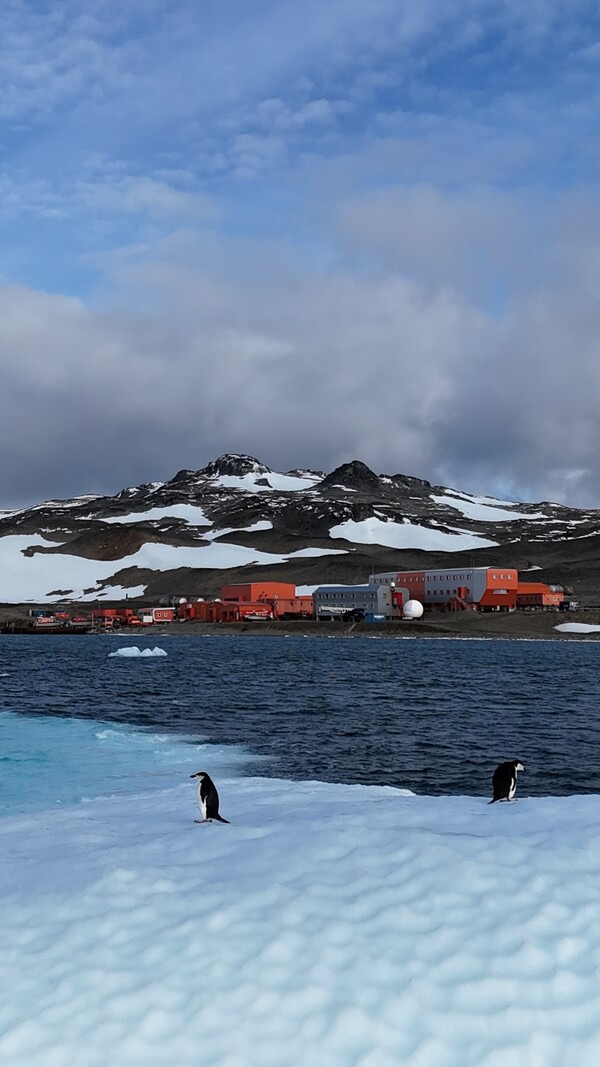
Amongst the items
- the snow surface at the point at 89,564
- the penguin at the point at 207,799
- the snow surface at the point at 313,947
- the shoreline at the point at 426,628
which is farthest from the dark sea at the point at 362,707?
the snow surface at the point at 89,564

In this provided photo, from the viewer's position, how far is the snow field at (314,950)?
19.1 feet

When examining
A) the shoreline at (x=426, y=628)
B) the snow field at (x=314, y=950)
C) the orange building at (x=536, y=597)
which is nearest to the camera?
the snow field at (x=314, y=950)

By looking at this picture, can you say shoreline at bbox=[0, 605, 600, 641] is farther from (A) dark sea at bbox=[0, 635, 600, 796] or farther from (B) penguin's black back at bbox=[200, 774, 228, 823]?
(B) penguin's black back at bbox=[200, 774, 228, 823]

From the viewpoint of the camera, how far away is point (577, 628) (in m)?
100

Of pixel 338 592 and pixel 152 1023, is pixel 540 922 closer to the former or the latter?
pixel 152 1023

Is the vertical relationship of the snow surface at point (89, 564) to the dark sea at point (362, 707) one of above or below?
above

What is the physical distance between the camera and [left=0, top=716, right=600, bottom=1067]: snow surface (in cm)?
584

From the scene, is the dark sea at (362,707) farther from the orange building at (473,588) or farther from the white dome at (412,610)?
the white dome at (412,610)

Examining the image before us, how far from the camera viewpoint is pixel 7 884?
8797mm

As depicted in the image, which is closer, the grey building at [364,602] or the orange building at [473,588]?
the orange building at [473,588]

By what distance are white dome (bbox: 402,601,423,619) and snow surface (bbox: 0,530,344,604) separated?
53.8m

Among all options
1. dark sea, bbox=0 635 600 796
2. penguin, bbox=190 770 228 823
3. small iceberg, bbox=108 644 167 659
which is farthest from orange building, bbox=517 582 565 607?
penguin, bbox=190 770 228 823

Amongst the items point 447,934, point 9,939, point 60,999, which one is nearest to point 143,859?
point 9,939

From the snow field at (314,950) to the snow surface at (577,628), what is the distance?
9467cm
